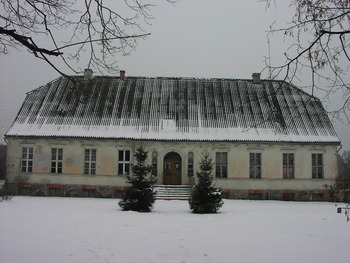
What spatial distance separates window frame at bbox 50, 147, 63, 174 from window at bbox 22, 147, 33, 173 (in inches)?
62.2

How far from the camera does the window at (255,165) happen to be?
1014 inches

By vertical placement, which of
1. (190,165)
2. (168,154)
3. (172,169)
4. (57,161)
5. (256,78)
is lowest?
(172,169)

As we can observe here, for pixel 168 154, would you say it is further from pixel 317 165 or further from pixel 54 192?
pixel 317 165

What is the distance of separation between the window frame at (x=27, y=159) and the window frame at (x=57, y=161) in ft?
5.00

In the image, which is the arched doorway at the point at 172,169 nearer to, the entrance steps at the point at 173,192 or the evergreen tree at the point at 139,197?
the entrance steps at the point at 173,192

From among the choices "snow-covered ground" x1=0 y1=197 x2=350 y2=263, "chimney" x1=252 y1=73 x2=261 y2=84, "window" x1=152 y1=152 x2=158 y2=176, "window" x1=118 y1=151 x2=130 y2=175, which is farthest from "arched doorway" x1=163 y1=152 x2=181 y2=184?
"snow-covered ground" x1=0 y1=197 x2=350 y2=263

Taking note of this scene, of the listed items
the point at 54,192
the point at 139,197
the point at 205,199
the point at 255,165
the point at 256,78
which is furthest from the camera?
the point at 256,78

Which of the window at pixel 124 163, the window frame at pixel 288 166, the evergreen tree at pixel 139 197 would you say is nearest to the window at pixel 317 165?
the window frame at pixel 288 166

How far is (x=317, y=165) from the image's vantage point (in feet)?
85.3

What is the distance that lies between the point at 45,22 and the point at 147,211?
1191 cm

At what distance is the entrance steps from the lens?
2325 centimetres

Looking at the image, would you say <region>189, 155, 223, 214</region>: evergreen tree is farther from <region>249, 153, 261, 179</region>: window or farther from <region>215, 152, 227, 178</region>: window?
<region>249, 153, 261, 179</region>: window

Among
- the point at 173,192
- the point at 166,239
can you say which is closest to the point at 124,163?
the point at 173,192

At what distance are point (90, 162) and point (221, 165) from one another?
964 centimetres
